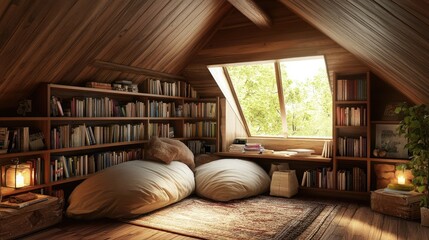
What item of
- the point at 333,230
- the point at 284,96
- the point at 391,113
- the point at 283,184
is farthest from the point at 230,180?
the point at 391,113

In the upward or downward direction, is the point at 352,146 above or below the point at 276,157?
above

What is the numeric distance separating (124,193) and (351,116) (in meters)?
3.20

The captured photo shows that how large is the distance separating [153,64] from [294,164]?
273cm

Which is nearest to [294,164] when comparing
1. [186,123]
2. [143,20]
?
[186,123]

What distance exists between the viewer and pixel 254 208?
13.3 feet

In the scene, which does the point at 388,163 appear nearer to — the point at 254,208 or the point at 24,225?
the point at 254,208

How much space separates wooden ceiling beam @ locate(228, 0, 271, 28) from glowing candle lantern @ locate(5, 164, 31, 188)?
2855 mm

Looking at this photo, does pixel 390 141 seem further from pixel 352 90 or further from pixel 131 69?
pixel 131 69

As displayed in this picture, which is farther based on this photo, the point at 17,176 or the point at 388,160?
the point at 388,160

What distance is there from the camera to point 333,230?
10.9 feet

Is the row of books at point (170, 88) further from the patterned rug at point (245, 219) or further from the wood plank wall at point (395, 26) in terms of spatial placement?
the wood plank wall at point (395, 26)

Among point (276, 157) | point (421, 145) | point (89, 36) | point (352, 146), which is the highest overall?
point (89, 36)

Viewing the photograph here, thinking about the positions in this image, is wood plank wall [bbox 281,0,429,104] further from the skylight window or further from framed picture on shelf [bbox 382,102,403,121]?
the skylight window

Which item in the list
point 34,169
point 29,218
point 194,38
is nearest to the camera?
point 29,218
